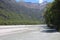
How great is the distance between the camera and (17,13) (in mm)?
137000

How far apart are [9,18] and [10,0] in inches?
847

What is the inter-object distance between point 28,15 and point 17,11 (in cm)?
1073

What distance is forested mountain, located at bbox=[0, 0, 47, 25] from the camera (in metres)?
120

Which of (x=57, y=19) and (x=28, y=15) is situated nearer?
(x=57, y=19)

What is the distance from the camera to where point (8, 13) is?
418 ft

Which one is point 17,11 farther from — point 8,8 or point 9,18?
point 9,18

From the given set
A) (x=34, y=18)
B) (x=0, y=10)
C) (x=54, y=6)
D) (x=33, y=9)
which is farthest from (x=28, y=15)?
(x=54, y=6)

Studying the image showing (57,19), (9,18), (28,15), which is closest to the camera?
(57,19)

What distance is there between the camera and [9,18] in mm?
122250

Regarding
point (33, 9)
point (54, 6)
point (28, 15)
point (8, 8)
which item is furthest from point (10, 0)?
point (54, 6)

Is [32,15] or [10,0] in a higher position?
[10,0]

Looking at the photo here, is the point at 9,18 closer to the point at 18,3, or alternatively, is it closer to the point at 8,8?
the point at 8,8

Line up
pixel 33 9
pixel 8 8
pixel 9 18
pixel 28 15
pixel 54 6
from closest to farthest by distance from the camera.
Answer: pixel 54 6 < pixel 9 18 < pixel 8 8 < pixel 28 15 < pixel 33 9

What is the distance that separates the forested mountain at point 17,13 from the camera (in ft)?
392
